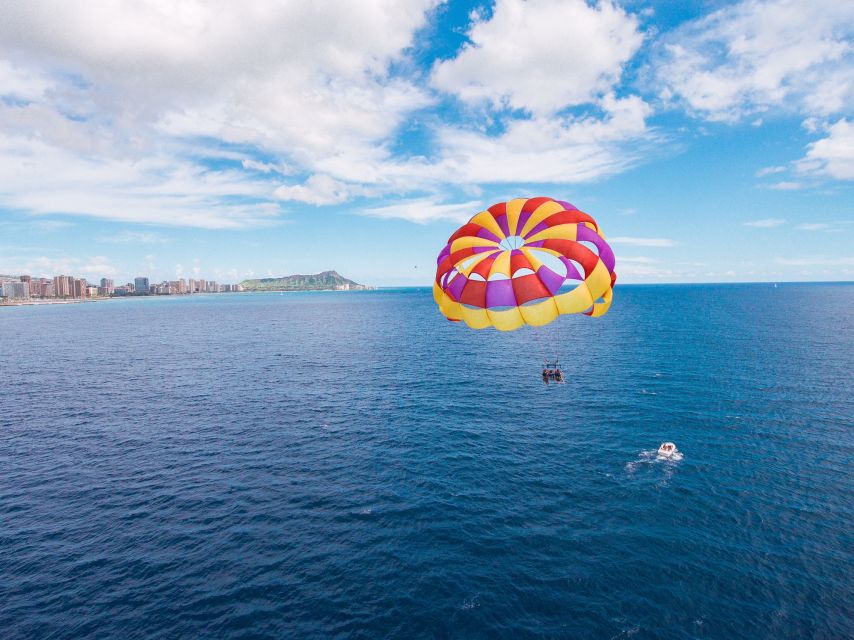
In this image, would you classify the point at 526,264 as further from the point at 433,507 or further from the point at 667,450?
the point at 667,450

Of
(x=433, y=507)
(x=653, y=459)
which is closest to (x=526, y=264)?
(x=433, y=507)

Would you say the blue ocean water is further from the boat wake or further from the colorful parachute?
the colorful parachute

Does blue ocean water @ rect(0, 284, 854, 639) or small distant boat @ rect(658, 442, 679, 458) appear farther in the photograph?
small distant boat @ rect(658, 442, 679, 458)

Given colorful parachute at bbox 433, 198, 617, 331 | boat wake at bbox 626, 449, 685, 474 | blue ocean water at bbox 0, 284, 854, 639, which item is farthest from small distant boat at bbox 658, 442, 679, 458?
colorful parachute at bbox 433, 198, 617, 331

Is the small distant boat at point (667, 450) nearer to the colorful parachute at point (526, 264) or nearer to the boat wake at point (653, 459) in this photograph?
the boat wake at point (653, 459)

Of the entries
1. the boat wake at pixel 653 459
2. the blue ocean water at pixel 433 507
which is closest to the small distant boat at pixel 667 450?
the boat wake at pixel 653 459

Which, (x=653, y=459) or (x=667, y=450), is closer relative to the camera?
(x=653, y=459)
